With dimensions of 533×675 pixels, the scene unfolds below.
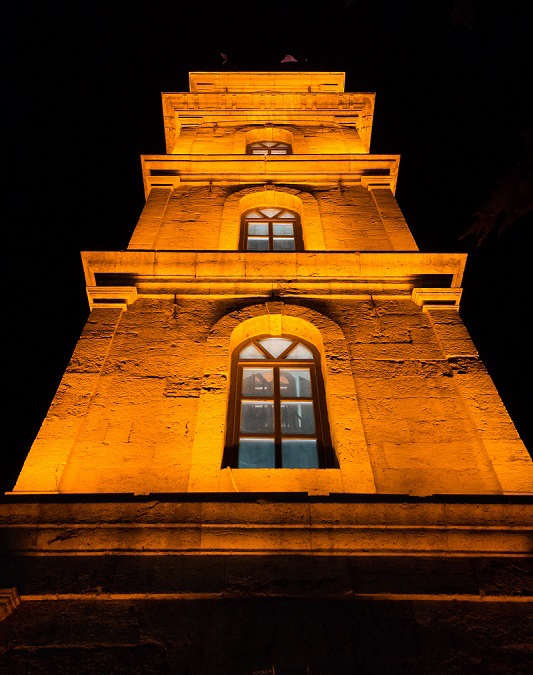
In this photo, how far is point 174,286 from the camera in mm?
8359

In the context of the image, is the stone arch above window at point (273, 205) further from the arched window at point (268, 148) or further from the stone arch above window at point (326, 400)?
the arched window at point (268, 148)

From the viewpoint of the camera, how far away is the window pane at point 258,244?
1013 centimetres

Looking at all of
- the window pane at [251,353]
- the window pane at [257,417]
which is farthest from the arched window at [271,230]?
the window pane at [257,417]

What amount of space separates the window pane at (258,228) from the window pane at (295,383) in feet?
13.1

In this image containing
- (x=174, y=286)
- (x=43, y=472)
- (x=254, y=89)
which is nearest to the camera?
(x=43, y=472)

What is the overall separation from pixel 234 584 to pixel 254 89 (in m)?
14.7

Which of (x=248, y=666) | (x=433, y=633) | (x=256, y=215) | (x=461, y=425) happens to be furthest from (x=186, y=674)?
(x=256, y=215)

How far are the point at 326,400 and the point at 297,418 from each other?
417 millimetres

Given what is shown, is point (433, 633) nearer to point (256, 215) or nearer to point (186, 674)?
point (186, 674)

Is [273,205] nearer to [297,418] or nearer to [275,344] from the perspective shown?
[275,344]

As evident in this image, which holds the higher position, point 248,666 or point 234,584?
point 234,584

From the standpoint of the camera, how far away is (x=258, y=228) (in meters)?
10.7

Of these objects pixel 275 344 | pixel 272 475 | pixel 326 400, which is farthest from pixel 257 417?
pixel 275 344

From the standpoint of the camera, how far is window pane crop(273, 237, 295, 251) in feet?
33.3
